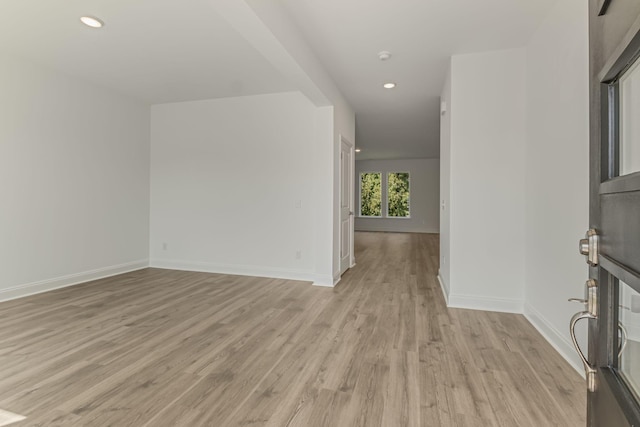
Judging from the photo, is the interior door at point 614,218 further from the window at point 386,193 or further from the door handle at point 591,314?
the window at point 386,193

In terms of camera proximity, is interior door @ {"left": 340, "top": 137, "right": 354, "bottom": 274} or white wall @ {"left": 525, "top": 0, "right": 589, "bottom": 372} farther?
interior door @ {"left": 340, "top": 137, "right": 354, "bottom": 274}

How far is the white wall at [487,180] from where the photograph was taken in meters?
3.02

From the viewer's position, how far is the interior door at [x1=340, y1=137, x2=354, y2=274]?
15.1ft

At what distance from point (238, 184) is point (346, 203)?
1668 millimetres

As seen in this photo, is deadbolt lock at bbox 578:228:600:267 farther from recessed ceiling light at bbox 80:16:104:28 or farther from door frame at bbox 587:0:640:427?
recessed ceiling light at bbox 80:16:104:28

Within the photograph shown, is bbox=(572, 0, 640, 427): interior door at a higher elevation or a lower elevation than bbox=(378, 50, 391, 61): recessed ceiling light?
lower

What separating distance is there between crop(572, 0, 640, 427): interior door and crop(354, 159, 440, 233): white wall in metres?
10.3

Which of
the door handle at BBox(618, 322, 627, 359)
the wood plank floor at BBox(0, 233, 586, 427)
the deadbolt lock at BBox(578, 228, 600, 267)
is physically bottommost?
the wood plank floor at BBox(0, 233, 586, 427)

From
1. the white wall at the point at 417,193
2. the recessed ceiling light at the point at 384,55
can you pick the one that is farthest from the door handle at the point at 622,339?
the white wall at the point at 417,193

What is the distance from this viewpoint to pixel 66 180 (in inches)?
154

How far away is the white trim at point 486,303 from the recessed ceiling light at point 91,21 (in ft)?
13.5

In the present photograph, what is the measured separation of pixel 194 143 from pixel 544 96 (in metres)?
4.47

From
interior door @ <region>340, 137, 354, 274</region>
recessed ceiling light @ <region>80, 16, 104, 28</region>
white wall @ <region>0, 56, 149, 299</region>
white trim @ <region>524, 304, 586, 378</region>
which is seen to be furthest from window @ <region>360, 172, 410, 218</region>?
recessed ceiling light @ <region>80, 16, 104, 28</region>

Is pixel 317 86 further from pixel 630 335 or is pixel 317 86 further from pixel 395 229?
pixel 395 229
